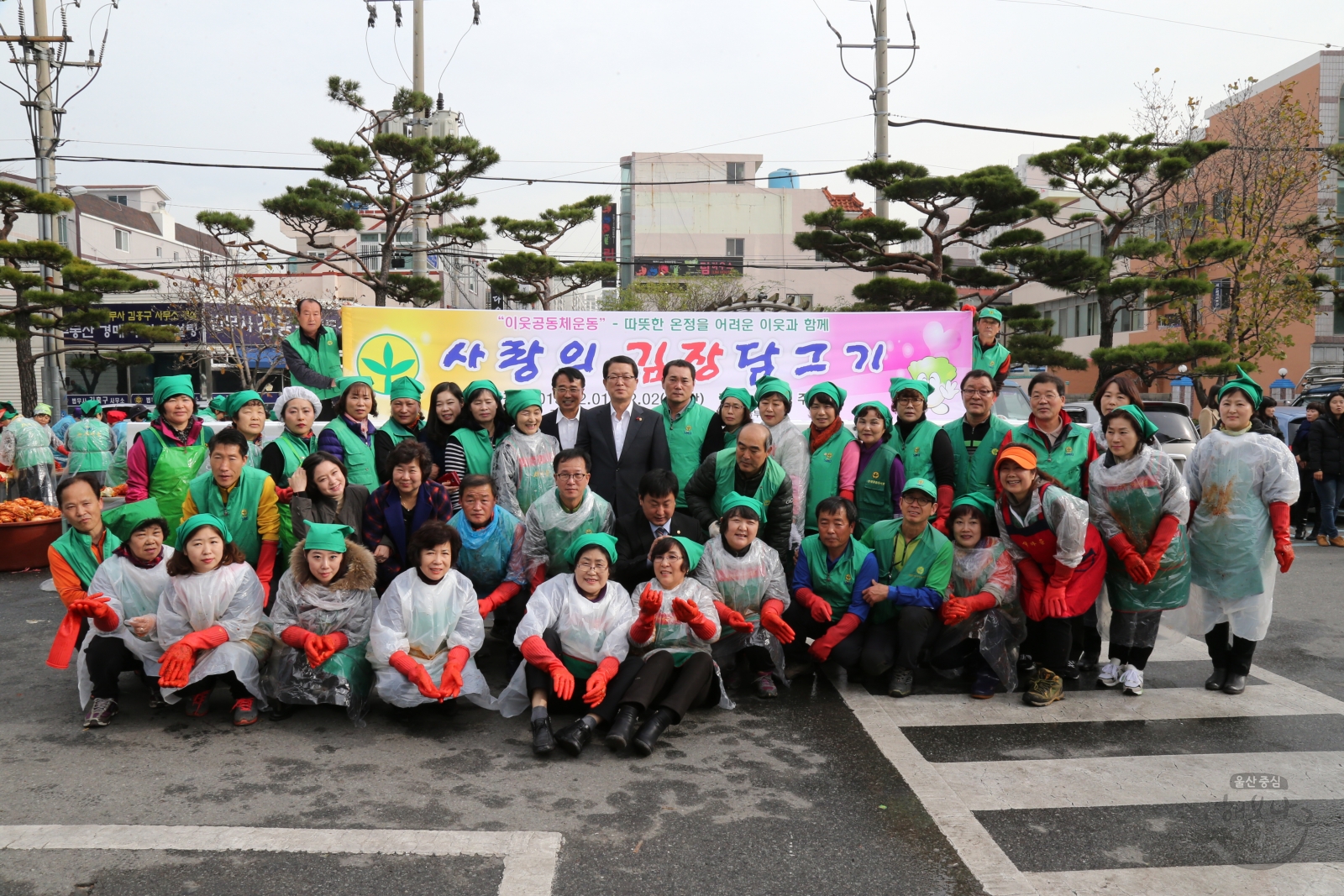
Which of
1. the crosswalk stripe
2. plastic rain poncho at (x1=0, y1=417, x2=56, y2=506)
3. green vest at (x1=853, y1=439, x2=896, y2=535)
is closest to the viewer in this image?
the crosswalk stripe

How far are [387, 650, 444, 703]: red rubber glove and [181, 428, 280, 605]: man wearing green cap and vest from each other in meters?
1.10

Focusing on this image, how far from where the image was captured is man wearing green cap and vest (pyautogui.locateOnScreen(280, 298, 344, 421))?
21.2 ft

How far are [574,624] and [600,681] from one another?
36 cm

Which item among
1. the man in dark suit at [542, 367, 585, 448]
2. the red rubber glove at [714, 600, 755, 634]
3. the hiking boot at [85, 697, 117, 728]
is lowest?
the hiking boot at [85, 697, 117, 728]

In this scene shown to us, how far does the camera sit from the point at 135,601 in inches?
184

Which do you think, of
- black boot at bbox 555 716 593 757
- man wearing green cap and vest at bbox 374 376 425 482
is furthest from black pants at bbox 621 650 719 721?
man wearing green cap and vest at bbox 374 376 425 482

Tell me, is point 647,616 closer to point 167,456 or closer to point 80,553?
point 80,553

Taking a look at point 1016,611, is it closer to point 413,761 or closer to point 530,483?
point 530,483

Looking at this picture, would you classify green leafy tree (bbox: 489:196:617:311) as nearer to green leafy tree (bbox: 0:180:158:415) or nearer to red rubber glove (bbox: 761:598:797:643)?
green leafy tree (bbox: 0:180:158:415)

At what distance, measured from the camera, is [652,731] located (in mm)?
4129

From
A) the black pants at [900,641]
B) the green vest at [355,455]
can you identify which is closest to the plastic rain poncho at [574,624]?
the black pants at [900,641]

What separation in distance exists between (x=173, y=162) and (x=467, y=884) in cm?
1880

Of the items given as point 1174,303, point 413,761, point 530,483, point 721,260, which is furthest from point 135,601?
point 721,260

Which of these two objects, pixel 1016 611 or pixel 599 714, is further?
pixel 1016 611
